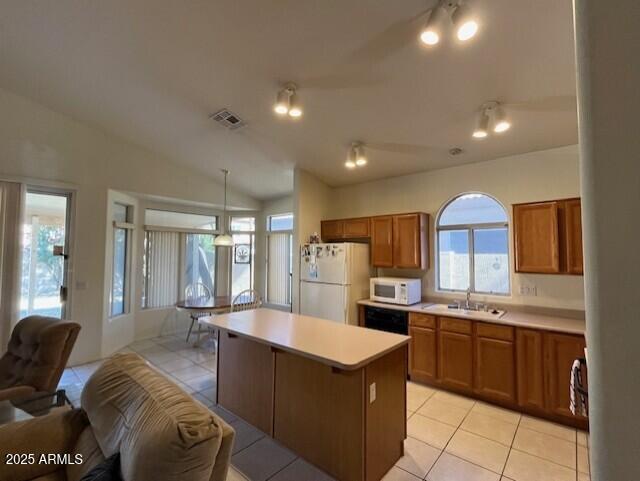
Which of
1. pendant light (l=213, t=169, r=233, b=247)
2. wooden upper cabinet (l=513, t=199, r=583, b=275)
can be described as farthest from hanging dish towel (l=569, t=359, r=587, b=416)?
pendant light (l=213, t=169, r=233, b=247)

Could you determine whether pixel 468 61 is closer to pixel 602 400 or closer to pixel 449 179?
pixel 449 179

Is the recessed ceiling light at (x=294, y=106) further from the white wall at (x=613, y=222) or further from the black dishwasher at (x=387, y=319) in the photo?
the black dishwasher at (x=387, y=319)

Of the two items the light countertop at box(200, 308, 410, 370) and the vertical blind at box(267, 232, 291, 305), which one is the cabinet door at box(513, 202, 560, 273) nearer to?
the light countertop at box(200, 308, 410, 370)

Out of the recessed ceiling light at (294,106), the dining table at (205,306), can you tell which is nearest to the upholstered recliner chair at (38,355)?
the dining table at (205,306)

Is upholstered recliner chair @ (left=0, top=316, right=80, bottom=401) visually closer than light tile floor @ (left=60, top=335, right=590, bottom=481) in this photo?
No

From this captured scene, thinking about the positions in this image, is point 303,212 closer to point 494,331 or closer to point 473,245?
point 473,245

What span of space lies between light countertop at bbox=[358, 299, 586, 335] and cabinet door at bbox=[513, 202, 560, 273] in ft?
1.63

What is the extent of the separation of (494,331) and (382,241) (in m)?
1.76

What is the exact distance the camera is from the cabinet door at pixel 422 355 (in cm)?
339

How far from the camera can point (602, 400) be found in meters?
0.60

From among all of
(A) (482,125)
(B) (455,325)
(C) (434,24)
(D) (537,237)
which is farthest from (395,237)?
(C) (434,24)

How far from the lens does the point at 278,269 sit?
6145mm

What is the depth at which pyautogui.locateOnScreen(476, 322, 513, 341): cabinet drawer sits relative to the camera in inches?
114

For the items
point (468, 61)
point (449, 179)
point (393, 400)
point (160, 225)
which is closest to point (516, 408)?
point (393, 400)
